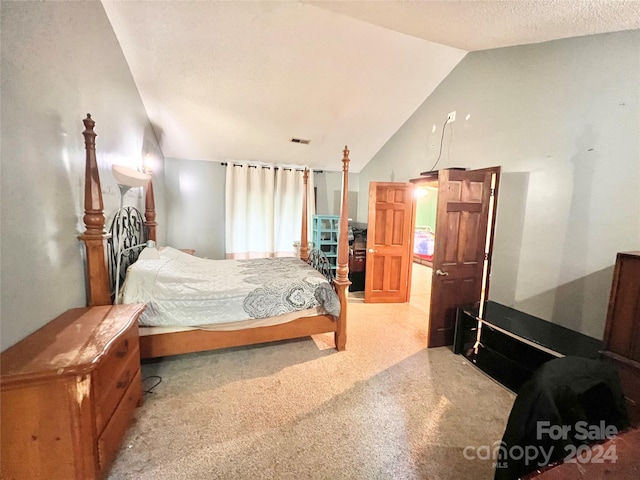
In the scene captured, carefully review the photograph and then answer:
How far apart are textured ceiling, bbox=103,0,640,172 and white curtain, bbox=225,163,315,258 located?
2.42ft

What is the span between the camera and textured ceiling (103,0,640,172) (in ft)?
6.25

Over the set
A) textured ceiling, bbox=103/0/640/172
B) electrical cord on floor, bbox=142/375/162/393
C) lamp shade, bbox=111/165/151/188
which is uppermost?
textured ceiling, bbox=103/0/640/172

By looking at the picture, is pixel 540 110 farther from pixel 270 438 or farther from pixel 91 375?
pixel 91 375

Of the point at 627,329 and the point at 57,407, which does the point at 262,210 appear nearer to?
the point at 57,407

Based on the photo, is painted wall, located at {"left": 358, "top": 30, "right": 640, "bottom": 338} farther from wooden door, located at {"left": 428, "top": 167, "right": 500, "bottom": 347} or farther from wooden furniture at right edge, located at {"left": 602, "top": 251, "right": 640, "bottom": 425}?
wooden furniture at right edge, located at {"left": 602, "top": 251, "right": 640, "bottom": 425}

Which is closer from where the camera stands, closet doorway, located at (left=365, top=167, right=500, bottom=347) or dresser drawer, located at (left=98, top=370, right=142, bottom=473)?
dresser drawer, located at (left=98, top=370, right=142, bottom=473)

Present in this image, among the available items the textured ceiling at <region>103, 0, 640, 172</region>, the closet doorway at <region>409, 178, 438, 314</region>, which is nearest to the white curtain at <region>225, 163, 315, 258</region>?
the textured ceiling at <region>103, 0, 640, 172</region>

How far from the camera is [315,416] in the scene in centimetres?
177

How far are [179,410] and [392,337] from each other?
217cm

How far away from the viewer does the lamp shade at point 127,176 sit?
198 centimetres

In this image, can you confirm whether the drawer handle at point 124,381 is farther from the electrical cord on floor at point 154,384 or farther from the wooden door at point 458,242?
the wooden door at point 458,242

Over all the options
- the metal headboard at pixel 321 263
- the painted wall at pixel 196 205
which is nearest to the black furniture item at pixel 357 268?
the metal headboard at pixel 321 263

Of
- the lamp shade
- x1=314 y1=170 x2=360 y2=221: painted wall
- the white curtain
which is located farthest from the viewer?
x1=314 y1=170 x2=360 y2=221: painted wall

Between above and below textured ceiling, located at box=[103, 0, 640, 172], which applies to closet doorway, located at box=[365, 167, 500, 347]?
below
